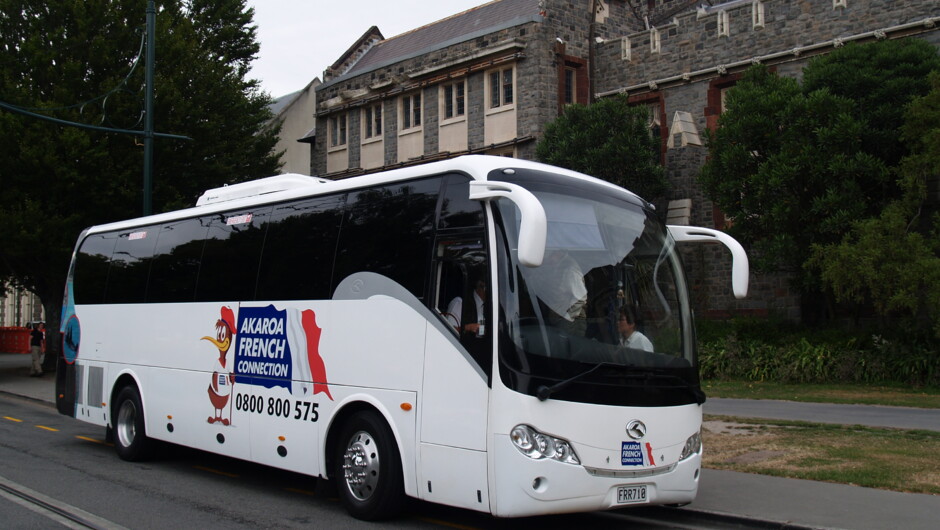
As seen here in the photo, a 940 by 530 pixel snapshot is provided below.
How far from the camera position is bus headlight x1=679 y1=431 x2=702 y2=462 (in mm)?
7633

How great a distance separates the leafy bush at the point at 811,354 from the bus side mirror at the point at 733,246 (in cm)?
1415

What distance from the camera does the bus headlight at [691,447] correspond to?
7.63 m

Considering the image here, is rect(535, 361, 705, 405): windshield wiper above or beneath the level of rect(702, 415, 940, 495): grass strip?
above

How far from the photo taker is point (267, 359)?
9.59 meters

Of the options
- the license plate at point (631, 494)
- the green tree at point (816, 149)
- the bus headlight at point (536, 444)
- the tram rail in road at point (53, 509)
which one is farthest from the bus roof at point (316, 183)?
Answer: the green tree at point (816, 149)

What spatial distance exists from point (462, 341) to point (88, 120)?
66.2 feet

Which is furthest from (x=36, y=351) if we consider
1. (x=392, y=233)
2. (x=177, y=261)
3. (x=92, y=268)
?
(x=392, y=233)

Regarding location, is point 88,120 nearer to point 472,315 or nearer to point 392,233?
point 392,233

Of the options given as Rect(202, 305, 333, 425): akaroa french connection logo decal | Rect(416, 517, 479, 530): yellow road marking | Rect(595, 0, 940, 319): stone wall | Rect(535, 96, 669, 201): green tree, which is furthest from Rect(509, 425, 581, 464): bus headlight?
Rect(595, 0, 940, 319): stone wall

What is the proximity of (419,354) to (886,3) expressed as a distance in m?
21.4

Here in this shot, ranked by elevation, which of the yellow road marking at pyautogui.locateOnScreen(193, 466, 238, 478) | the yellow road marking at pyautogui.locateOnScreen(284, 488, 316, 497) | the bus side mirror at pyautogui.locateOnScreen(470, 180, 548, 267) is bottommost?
the yellow road marking at pyautogui.locateOnScreen(193, 466, 238, 478)

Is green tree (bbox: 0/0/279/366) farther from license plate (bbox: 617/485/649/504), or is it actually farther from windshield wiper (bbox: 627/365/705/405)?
license plate (bbox: 617/485/649/504)

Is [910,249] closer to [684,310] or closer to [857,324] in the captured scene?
[857,324]

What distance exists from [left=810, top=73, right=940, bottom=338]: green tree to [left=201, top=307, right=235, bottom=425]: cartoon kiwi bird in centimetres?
1477
